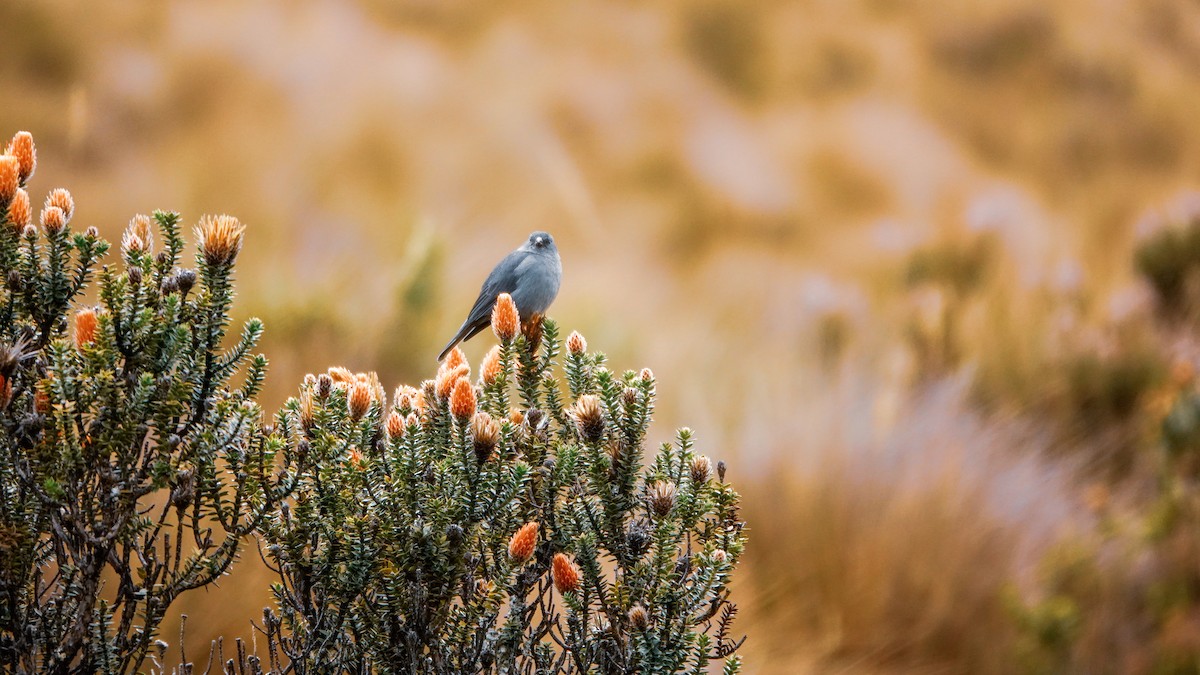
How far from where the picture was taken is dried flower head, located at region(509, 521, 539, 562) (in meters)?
1.34

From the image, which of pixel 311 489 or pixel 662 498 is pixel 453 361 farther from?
pixel 662 498

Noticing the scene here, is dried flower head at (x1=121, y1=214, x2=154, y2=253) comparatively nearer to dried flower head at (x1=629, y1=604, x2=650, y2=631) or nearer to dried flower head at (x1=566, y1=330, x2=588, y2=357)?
dried flower head at (x1=566, y1=330, x2=588, y2=357)

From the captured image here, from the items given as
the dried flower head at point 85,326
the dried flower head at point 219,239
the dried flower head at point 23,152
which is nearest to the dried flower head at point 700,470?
the dried flower head at point 219,239

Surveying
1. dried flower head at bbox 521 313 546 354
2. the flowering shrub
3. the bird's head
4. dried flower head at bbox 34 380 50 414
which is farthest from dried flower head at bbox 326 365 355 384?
the bird's head

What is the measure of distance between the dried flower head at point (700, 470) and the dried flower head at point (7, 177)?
0.99m

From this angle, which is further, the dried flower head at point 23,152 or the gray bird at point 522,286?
the gray bird at point 522,286

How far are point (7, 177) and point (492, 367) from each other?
2.31 feet

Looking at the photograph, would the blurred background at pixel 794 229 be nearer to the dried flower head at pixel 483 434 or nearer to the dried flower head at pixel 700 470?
the dried flower head at pixel 483 434

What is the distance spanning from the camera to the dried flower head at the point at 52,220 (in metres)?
1.43

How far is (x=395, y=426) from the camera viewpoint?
56.9 inches

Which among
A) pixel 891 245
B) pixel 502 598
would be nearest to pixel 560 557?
pixel 502 598

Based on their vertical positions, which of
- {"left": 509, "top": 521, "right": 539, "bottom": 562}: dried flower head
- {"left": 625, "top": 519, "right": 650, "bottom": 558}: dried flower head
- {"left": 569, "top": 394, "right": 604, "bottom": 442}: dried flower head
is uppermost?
{"left": 569, "top": 394, "right": 604, "bottom": 442}: dried flower head

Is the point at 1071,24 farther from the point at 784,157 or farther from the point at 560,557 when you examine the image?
the point at 560,557

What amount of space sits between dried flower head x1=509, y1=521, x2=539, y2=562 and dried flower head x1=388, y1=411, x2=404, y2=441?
0.23 meters
